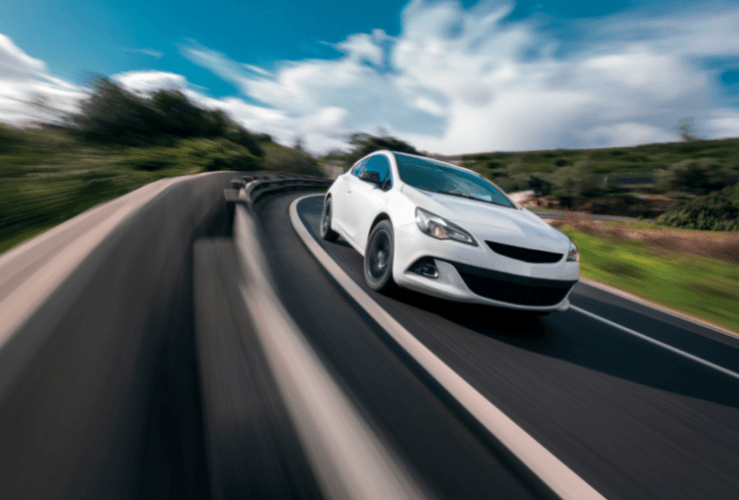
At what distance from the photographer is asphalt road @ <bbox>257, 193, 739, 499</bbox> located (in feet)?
6.03

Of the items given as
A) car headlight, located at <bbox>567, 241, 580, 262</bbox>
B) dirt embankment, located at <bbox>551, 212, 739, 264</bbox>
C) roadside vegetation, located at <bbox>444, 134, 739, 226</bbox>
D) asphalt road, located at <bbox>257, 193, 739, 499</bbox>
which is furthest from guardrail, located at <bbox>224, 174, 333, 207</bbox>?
roadside vegetation, located at <bbox>444, 134, 739, 226</bbox>

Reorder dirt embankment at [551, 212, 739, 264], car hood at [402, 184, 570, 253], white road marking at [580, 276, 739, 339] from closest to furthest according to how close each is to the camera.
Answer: car hood at [402, 184, 570, 253], white road marking at [580, 276, 739, 339], dirt embankment at [551, 212, 739, 264]

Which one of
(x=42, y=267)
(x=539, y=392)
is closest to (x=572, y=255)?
(x=539, y=392)

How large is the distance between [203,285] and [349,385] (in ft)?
5.40

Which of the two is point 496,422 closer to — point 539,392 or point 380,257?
point 539,392

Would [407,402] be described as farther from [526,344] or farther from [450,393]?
[526,344]

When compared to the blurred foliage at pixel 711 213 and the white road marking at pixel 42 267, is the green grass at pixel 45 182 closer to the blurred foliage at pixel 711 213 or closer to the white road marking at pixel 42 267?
the white road marking at pixel 42 267

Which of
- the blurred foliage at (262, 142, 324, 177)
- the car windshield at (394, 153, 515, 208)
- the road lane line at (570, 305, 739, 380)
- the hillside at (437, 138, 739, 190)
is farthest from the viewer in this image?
the hillside at (437, 138, 739, 190)

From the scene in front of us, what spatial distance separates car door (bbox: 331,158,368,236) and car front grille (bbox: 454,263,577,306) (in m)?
2.28

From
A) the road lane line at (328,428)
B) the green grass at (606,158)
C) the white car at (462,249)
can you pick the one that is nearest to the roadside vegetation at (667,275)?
the white car at (462,249)

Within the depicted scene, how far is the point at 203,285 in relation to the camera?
126 inches

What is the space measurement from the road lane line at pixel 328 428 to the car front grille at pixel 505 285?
1.50m

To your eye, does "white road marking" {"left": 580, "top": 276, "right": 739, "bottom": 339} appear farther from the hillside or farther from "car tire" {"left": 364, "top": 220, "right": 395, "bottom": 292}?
the hillside

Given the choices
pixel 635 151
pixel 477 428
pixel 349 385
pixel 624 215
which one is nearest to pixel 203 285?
pixel 349 385
